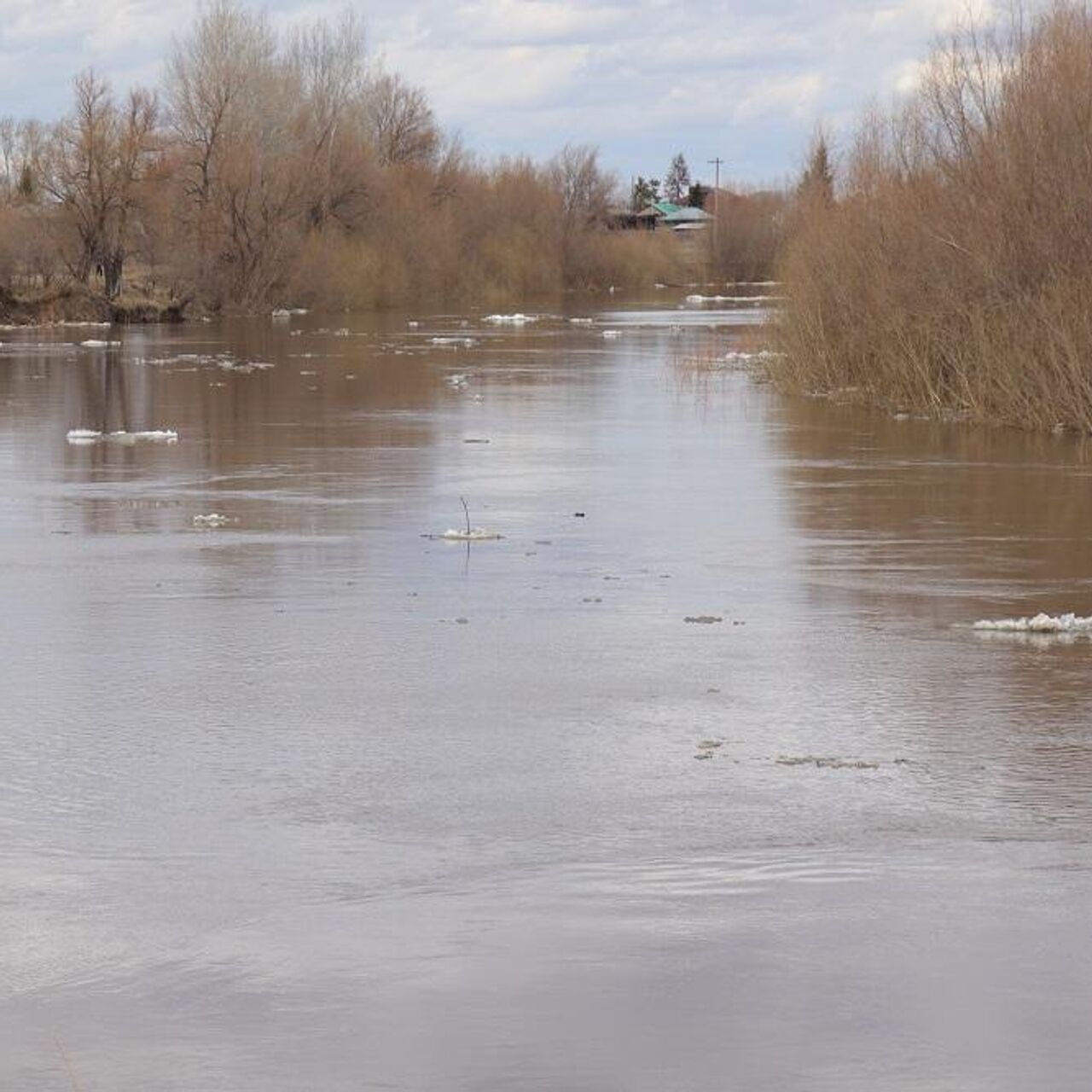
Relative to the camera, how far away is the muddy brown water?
210 inches

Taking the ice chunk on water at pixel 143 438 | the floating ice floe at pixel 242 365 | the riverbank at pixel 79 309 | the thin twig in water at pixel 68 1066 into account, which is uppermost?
the riverbank at pixel 79 309

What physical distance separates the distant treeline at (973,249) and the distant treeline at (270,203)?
42.9 m

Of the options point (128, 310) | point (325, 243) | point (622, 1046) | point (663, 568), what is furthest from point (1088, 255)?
point (325, 243)

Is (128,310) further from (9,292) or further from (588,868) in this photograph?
(588,868)

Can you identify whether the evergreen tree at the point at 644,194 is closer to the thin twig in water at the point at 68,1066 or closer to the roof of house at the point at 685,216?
the roof of house at the point at 685,216

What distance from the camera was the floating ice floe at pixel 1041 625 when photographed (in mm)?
10773

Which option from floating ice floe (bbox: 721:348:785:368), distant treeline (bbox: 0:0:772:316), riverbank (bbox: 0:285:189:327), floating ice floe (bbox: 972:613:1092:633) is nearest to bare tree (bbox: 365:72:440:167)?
distant treeline (bbox: 0:0:772:316)

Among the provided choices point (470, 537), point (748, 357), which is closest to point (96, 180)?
point (748, 357)

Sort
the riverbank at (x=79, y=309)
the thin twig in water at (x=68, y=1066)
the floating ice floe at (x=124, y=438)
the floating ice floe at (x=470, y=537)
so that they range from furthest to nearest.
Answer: the riverbank at (x=79, y=309) < the floating ice floe at (x=124, y=438) < the floating ice floe at (x=470, y=537) < the thin twig in water at (x=68, y=1066)

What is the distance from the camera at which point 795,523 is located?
15453 millimetres

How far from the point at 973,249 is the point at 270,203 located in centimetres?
5048

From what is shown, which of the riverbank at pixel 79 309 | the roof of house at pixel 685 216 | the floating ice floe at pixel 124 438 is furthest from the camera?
the roof of house at pixel 685 216

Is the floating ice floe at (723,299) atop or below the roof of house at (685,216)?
below

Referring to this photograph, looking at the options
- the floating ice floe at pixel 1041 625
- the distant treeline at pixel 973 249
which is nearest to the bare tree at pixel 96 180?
the distant treeline at pixel 973 249
